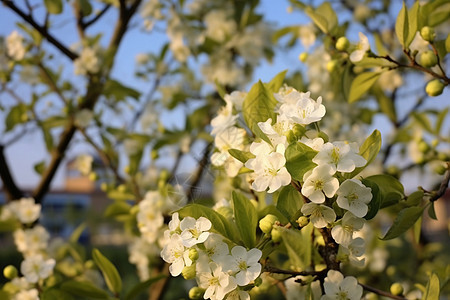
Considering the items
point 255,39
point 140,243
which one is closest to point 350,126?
point 255,39

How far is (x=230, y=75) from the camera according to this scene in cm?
211

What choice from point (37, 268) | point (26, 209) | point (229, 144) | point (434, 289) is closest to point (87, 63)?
point (26, 209)

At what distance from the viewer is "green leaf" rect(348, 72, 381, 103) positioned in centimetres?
105

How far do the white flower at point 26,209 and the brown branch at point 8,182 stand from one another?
79mm

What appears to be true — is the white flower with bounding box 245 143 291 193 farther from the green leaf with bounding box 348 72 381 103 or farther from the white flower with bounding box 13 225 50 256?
the white flower with bounding box 13 225 50 256

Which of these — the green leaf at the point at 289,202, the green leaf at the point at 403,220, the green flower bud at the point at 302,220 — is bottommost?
the green leaf at the point at 403,220

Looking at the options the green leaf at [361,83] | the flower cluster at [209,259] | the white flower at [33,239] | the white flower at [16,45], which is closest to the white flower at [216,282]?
the flower cluster at [209,259]

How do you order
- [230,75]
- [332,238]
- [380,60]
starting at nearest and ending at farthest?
[332,238]
[380,60]
[230,75]

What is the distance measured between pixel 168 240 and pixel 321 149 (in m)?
0.27

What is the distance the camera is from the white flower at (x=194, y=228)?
2.09ft

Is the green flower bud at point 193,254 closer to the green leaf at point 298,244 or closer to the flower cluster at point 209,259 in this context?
the flower cluster at point 209,259

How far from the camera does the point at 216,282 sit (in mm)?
646

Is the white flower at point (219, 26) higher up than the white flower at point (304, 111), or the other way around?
the white flower at point (304, 111)

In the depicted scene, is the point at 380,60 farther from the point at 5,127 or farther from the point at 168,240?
the point at 5,127
